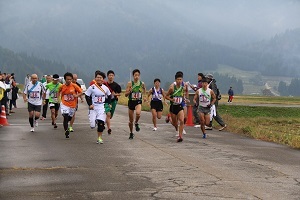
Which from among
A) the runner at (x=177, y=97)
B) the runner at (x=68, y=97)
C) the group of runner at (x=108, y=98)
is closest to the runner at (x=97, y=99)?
the group of runner at (x=108, y=98)

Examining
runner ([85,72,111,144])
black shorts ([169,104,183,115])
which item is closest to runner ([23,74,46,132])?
runner ([85,72,111,144])

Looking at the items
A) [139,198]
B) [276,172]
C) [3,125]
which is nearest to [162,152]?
[276,172]

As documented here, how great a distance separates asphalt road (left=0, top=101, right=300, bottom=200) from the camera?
25.1 feet

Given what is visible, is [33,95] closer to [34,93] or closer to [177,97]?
[34,93]

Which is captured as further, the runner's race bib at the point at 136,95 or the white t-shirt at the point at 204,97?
the white t-shirt at the point at 204,97

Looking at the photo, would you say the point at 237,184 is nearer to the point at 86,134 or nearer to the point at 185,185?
the point at 185,185

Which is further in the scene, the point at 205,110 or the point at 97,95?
the point at 205,110

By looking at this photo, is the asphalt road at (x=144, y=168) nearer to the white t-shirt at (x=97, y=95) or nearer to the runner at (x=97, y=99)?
the runner at (x=97, y=99)

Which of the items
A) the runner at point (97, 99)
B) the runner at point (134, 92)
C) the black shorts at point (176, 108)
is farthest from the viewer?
the runner at point (134, 92)

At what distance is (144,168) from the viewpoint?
9930 millimetres

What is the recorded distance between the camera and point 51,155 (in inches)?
463

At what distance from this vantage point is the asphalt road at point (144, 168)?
764 cm

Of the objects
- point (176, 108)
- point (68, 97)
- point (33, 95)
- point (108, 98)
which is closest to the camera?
point (108, 98)

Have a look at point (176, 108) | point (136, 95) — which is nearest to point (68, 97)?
point (136, 95)
